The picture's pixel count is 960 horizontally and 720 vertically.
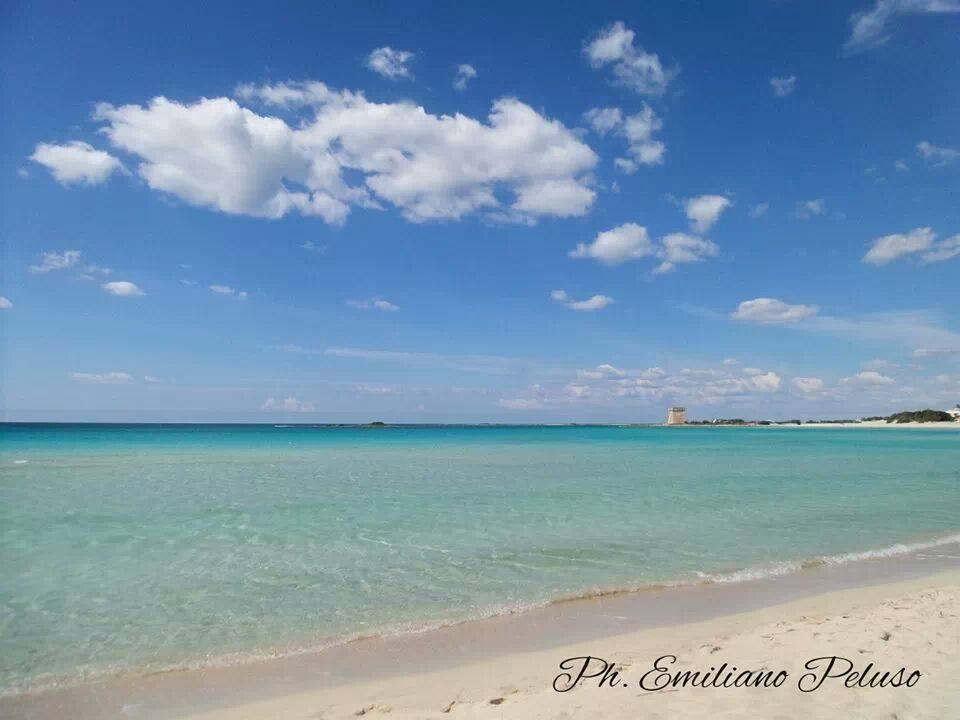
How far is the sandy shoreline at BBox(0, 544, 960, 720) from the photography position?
14.2ft

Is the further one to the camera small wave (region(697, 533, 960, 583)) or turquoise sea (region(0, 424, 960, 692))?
small wave (region(697, 533, 960, 583))

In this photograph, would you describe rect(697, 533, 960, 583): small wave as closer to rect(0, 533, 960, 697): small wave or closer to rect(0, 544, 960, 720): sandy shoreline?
rect(0, 533, 960, 697): small wave

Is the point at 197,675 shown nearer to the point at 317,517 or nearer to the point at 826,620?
the point at 826,620

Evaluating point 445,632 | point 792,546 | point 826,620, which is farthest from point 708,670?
point 792,546

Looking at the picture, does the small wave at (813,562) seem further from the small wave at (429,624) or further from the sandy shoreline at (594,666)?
the sandy shoreline at (594,666)

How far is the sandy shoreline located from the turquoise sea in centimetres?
47

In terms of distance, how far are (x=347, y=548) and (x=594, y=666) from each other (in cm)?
597

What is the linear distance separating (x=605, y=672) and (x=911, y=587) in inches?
234

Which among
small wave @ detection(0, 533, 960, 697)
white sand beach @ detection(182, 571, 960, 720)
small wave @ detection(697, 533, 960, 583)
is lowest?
small wave @ detection(697, 533, 960, 583)

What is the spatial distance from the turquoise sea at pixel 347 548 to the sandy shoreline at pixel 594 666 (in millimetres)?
470

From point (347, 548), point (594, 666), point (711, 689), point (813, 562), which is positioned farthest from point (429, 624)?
point (813, 562)

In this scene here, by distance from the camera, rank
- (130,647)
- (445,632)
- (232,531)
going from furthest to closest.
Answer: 1. (232,531)
2. (445,632)
3. (130,647)

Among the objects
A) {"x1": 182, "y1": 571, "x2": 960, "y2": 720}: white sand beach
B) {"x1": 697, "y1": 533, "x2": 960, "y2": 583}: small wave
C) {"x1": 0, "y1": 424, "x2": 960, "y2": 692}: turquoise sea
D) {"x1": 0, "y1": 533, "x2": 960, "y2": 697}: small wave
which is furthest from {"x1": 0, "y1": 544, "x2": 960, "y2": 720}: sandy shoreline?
{"x1": 697, "y1": 533, "x2": 960, "y2": 583}: small wave

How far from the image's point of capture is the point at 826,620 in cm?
635
